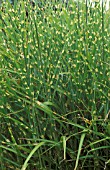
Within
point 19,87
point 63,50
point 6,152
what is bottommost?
point 6,152

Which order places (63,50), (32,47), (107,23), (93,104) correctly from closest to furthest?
(93,104) → (63,50) → (32,47) → (107,23)

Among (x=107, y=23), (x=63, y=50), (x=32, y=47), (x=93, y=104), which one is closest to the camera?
(x=93, y=104)

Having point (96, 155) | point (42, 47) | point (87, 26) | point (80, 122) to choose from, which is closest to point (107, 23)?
point (87, 26)

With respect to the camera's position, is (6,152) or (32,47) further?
(32,47)

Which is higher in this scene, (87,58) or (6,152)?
(87,58)

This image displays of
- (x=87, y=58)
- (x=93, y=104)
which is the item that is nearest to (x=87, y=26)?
(x=87, y=58)

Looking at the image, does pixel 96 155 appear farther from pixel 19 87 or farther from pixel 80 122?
pixel 19 87
